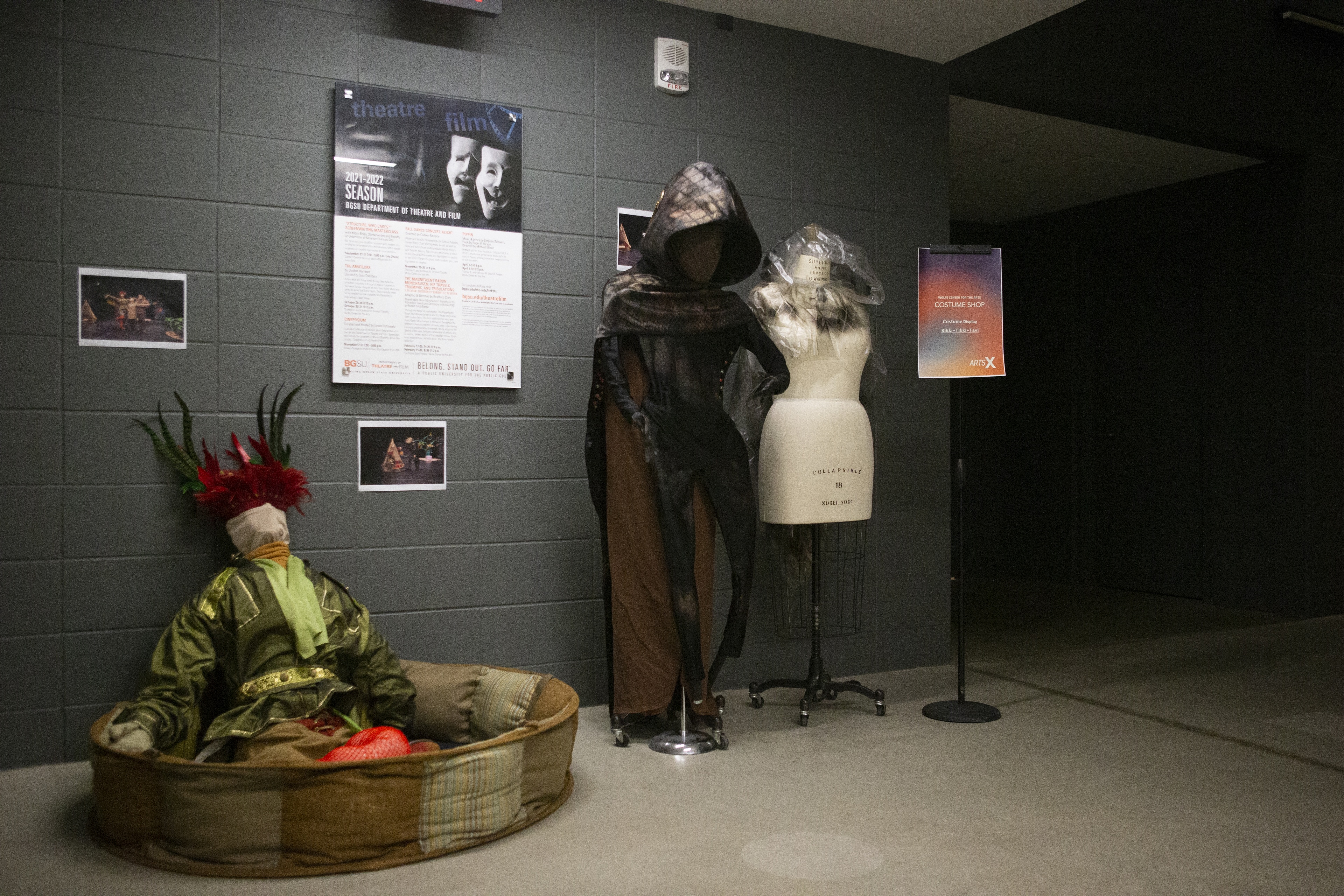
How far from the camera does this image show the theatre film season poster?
128 inches

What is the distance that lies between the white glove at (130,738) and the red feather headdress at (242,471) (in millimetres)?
627

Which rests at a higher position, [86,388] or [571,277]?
[571,277]

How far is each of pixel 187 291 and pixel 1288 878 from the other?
10.8ft

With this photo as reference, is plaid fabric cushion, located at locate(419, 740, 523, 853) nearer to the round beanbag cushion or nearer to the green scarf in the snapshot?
the round beanbag cushion

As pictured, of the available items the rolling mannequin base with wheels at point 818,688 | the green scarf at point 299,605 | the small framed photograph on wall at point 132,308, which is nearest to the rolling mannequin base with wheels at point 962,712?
the rolling mannequin base with wheels at point 818,688

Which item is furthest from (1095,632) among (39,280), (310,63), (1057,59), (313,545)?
(39,280)

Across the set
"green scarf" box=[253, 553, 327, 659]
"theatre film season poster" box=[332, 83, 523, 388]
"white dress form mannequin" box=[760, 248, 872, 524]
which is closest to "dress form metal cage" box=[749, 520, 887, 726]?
"white dress form mannequin" box=[760, 248, 872, 524]

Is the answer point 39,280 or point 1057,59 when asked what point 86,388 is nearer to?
point 39,280

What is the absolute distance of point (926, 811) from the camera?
2607 mm

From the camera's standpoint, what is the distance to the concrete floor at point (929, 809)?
7.15 feet

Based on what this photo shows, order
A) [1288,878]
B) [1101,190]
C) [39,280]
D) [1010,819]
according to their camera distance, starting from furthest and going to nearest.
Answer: [1101,190], [39,280], [1010,819], [1288,878]

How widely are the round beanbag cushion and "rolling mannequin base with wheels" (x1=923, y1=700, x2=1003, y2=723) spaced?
1.68m

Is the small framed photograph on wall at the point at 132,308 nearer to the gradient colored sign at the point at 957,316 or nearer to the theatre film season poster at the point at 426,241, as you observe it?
the theatre film season poster at the point at 426,241

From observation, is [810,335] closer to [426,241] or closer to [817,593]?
[817,593]
